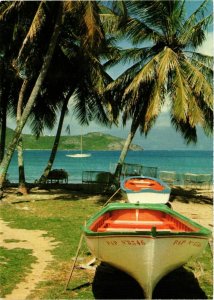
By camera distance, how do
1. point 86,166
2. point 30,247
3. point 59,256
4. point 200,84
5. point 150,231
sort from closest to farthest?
point 150,231 → point 59,256 → point 30,247 → point 200,84 → point 86,166

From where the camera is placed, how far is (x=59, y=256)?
9320 mm

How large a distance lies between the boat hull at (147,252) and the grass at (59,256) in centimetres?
102

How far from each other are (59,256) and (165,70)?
32.5 feet

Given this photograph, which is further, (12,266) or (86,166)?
(86,166)

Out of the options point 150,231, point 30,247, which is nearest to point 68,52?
point 30,247

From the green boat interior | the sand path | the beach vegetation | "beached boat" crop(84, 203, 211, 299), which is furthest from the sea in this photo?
"beached boat" crop(84, 203, 211, 299)

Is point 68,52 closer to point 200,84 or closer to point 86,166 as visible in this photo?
point 200,84

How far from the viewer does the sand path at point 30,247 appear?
7176 millimetres

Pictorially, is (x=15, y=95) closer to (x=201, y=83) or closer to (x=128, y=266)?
(x=201, y=83)

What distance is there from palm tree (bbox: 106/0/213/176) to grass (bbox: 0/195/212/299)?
5.44m

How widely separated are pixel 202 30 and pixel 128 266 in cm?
1418

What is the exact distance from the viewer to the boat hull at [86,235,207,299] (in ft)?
19.9

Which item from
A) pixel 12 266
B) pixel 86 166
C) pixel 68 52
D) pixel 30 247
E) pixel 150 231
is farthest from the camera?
pixel 86 166

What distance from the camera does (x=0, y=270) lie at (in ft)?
26.7
